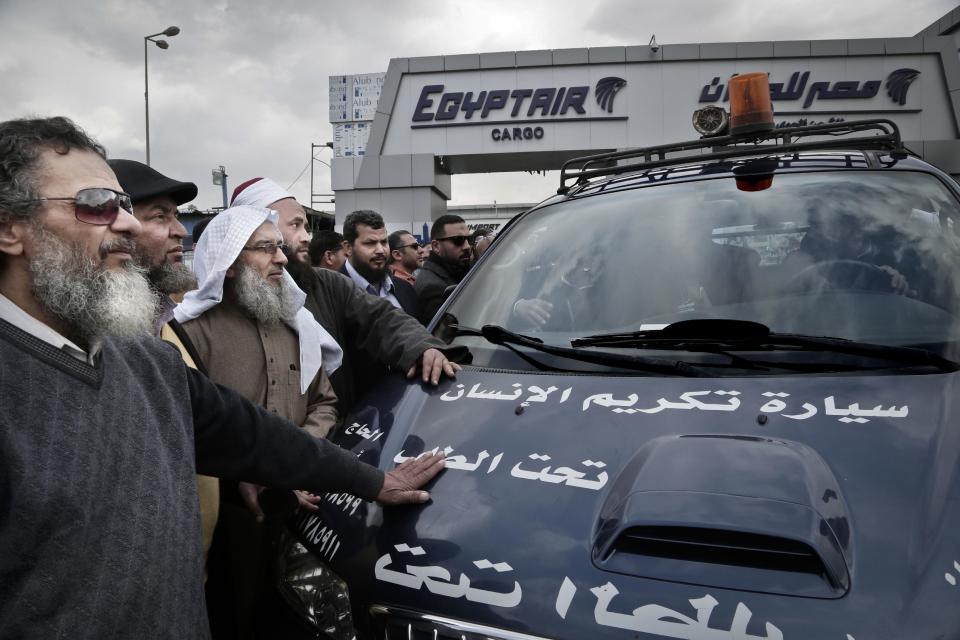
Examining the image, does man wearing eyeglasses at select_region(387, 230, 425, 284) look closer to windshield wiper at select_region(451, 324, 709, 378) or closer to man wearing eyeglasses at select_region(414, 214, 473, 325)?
man wearing eyeglasses at select_region(414, 214, 473, 325)

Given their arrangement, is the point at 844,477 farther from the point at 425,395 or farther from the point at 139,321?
the point at 139,321

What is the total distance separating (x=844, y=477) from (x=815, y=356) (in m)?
0.42

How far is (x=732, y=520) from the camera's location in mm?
1195

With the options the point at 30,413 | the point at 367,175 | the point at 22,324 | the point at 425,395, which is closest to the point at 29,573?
the point at 30,413

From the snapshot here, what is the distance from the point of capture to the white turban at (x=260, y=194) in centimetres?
312

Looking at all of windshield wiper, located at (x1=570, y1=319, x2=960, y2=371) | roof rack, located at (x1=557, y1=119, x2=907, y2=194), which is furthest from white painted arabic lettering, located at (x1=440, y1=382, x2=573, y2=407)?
roof rack, located at (x1=557, y1=119, x2=907, y2=194)

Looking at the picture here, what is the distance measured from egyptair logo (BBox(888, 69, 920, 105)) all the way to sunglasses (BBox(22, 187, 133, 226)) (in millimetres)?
22534

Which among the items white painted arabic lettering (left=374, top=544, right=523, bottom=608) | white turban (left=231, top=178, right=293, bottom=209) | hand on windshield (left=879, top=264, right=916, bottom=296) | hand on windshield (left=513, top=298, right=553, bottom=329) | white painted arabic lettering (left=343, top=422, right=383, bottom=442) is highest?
white turban (left=231, top=178, right=293, bottom=209)

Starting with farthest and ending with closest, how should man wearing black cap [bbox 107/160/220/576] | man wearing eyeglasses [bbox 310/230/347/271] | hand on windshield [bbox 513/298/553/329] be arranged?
man wearing eyeglasses [bbox 310/230/347/271]
man wearing black cap [bbox 107/160/220/576]
hand on windshield [bbox 513/298/553/329]

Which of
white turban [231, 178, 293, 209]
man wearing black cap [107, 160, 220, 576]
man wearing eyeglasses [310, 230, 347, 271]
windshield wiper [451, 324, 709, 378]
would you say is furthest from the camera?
man wearing eyeglasses [310, 230, 347, 271]

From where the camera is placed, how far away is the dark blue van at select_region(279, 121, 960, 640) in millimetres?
1141

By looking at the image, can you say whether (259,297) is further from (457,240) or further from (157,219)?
(457,240)

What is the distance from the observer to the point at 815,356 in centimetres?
164

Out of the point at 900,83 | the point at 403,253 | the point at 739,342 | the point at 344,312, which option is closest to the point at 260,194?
the point at 344,312
